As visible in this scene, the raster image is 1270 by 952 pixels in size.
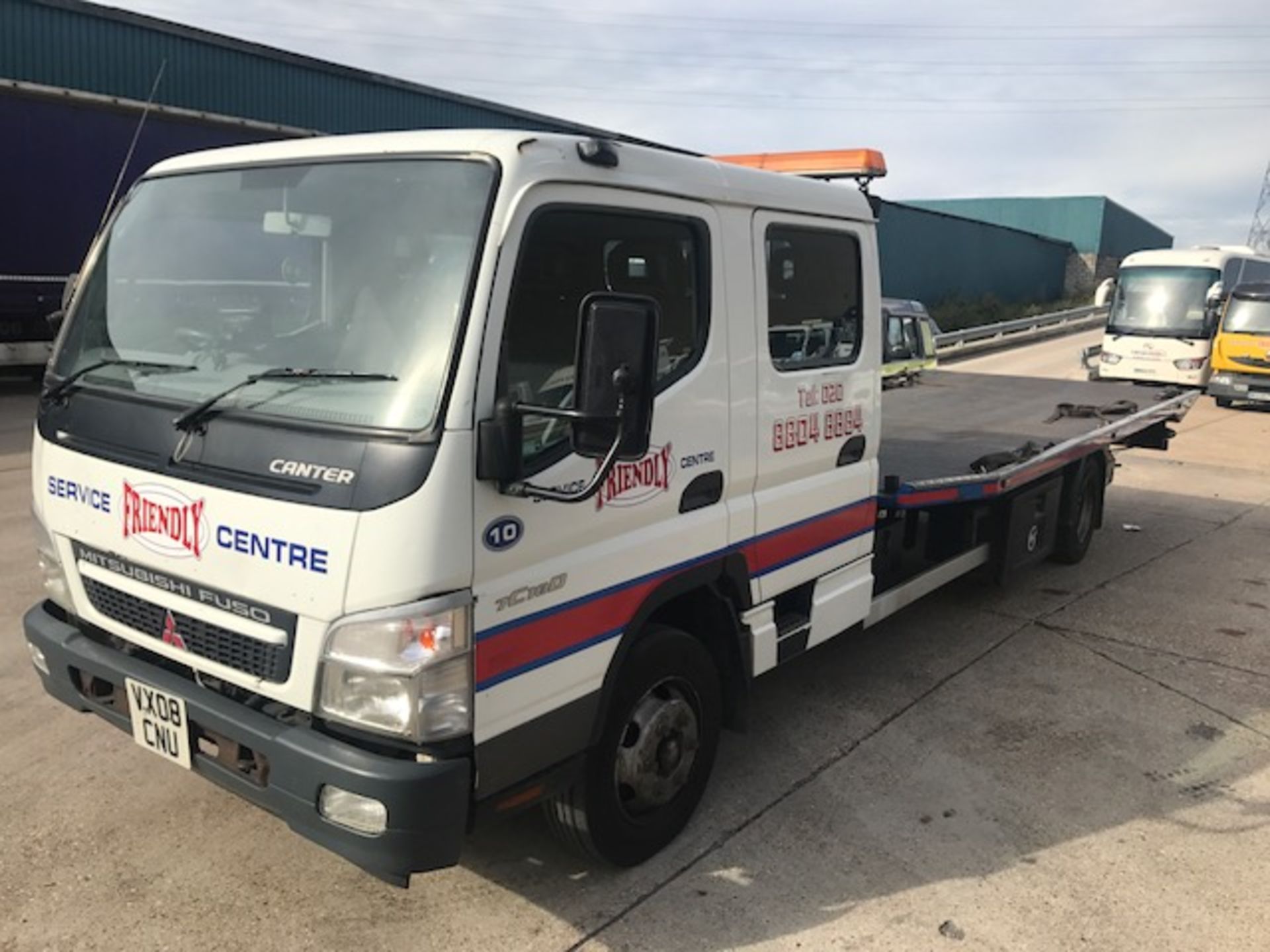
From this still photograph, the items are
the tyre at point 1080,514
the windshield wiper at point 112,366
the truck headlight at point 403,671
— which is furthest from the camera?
the tyre at point 1080,514

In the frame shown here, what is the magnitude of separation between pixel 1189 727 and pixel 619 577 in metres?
3.12

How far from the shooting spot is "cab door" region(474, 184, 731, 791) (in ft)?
8.45

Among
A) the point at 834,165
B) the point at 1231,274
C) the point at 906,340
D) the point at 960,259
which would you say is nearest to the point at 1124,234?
the point at 960,259

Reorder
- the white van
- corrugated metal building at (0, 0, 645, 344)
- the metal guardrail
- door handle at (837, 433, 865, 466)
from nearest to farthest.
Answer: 1. door handle at (837, 433, 865, 466)
2. corrugated metal building at (0, 0, 645, 344)
3. the white van
4. the metal guardrail

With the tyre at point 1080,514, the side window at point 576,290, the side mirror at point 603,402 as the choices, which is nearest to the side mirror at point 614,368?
the side mirror at point 603,402

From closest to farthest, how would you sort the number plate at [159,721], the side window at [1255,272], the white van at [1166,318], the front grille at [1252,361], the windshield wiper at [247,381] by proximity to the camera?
the windshield wiper at [247,381] → the number plate at [159,721] → the front grille at [1252,361] → the white van at [1166,318] → the side window at [1255,272]

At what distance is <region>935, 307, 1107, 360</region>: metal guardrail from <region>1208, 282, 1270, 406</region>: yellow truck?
5.05 m

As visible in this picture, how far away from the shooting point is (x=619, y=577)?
2.97 m

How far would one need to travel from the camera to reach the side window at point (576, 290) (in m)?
2.62

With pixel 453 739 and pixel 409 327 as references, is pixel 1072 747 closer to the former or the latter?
pixel 453 739

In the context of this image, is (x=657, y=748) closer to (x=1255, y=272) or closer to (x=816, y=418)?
(x=816, y=418)

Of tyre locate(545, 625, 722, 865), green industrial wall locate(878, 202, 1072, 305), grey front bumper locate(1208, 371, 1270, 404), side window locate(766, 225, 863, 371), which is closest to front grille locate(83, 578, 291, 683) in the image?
tyre locate(545, 625, 722, 865)

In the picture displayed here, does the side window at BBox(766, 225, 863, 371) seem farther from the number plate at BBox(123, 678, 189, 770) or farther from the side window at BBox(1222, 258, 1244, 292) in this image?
the side window at BBox(1222, 258, 1244, 292)

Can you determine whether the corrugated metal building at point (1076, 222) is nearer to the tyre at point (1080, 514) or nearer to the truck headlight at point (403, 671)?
the tyre at point (1080, 514)
